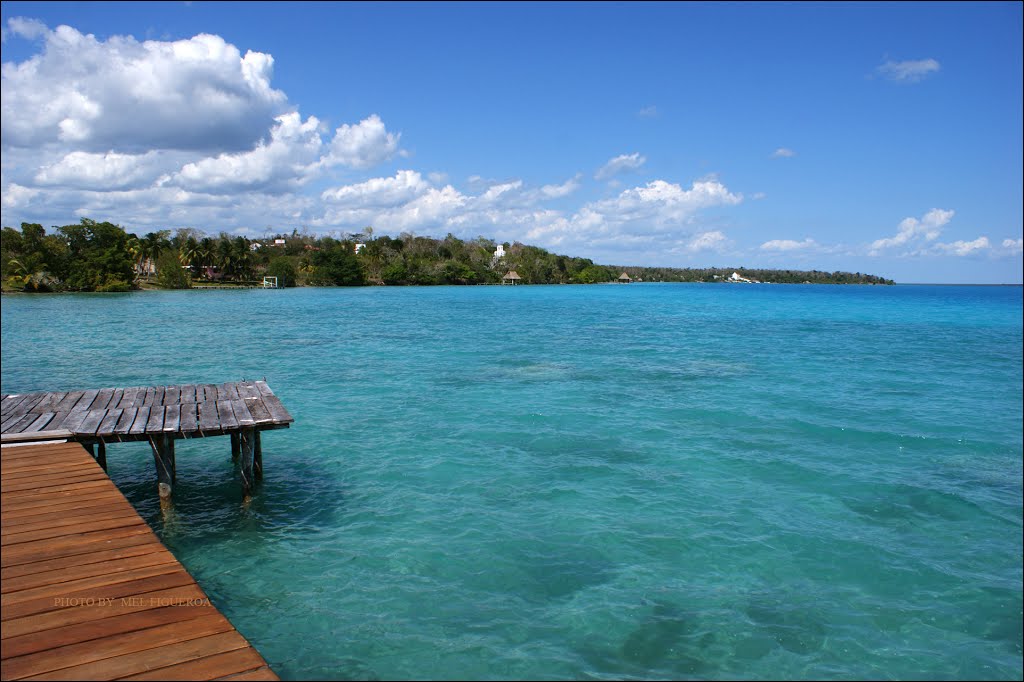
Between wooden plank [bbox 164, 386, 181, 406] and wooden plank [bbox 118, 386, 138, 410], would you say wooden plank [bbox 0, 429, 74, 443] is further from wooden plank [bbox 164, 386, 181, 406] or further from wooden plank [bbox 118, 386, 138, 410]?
wooden plank [bbox 164, 386, 181, 406]

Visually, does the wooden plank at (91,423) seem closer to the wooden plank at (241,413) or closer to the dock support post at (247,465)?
the wooden plank at (241,413)

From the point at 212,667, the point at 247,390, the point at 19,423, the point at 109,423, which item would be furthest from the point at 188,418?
the point at 212,667

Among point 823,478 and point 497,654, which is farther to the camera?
point 823,478

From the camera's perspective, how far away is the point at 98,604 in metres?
4.20

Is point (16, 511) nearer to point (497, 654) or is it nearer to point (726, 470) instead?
point (497, 654)

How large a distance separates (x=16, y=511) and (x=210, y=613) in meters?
3.08

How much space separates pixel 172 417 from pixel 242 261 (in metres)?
102

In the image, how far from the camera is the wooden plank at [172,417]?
27.1 ft

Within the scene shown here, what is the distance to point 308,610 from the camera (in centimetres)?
661

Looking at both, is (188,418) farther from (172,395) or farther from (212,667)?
(212,667)

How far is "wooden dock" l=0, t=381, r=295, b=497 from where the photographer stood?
8.20 m

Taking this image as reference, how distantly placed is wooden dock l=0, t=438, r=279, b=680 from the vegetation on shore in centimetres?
8324

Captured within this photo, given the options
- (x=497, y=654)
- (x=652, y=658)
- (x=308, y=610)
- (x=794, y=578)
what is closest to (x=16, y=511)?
(x=308, y=610)

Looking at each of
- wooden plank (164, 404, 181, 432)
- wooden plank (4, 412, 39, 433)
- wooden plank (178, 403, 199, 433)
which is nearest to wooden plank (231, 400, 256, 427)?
wooden plank (178, 403, 199, 433)
